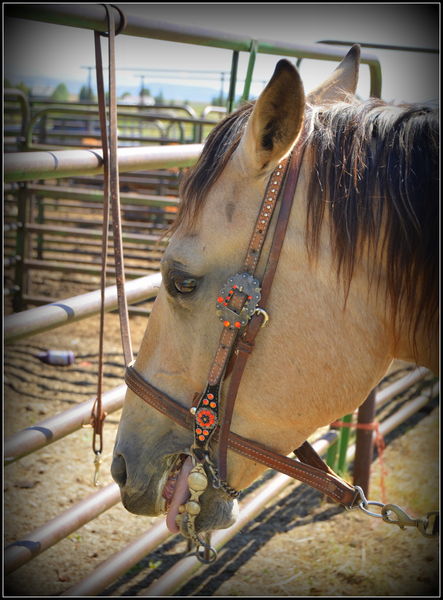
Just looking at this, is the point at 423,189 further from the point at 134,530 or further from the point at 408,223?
the point at 134,530

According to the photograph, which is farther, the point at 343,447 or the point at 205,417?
the point at 343,447

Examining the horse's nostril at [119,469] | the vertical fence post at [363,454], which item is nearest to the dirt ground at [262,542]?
the vertical fence post at [363,454]

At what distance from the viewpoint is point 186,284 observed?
1.57 meters

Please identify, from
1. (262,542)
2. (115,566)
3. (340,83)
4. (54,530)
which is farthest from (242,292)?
(262,542)

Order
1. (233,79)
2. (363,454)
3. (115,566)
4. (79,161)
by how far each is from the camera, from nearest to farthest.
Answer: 1. (79,161)
2. (115,566)
3. (233,79)
4. (363,454)

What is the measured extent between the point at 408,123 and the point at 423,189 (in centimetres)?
18

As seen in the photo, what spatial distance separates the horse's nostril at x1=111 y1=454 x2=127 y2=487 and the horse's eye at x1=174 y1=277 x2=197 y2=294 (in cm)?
50

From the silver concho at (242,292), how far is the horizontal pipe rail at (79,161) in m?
0.68

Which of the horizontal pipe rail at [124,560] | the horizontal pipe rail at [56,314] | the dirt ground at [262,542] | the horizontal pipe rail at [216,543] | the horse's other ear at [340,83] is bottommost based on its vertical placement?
the dirt ground at [262,542]

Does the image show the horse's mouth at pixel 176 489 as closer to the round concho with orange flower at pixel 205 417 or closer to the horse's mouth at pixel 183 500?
the horse's mouth at pixel 183 500

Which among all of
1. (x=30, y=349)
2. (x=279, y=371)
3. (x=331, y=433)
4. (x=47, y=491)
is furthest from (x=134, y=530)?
(x=30, y=349)

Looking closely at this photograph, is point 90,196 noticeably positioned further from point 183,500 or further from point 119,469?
point 183,500

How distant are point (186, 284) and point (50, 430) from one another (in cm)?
83

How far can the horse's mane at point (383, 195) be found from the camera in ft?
4.92
